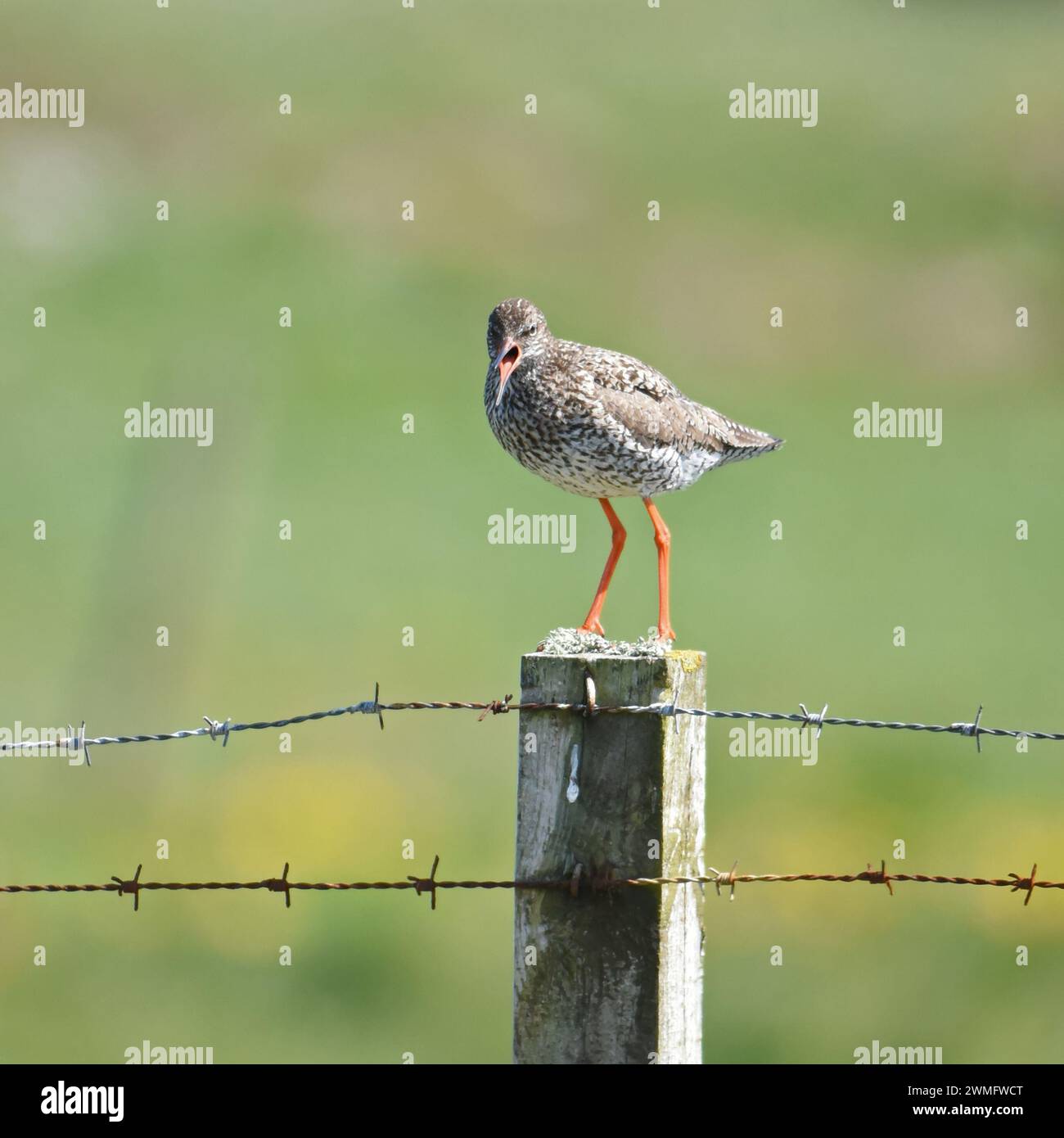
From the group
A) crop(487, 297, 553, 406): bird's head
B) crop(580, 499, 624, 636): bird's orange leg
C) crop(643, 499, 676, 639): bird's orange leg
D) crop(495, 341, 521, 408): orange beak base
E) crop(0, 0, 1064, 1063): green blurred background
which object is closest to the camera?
crop(643, 499, 676, 639): bird's orange leg

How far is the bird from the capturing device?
298 inches

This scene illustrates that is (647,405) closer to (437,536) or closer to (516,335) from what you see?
(516,335)

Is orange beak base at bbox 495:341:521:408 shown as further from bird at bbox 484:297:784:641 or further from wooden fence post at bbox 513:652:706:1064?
wooden fence post at bbox 513:652:706:1064

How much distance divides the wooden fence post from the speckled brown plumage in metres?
2.51

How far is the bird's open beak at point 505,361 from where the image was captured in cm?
767

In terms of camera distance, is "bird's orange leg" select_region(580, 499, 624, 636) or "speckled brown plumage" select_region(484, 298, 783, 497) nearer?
"bird's orange leg" select_region(580, 499, 624, 636)

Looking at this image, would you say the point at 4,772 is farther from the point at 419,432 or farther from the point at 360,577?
the point at 419,432

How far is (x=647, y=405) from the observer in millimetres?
7734

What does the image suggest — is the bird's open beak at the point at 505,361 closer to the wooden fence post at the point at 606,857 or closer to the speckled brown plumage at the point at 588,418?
the speckled brown plumage at the point at 588,418

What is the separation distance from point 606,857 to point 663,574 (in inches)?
99.4

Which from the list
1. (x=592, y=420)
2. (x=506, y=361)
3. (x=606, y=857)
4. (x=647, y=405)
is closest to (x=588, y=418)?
(x=592, y=420)

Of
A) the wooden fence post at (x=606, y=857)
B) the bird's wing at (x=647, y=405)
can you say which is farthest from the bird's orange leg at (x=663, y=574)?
the wooden fence post at (x=606, y=857)

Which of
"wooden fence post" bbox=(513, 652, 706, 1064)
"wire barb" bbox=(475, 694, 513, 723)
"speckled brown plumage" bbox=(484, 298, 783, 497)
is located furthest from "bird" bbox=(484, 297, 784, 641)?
"wooden fence post" bbox=(513, 652, 706, 1064)

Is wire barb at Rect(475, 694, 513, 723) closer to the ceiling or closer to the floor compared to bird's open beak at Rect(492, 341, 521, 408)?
closer to the floor
